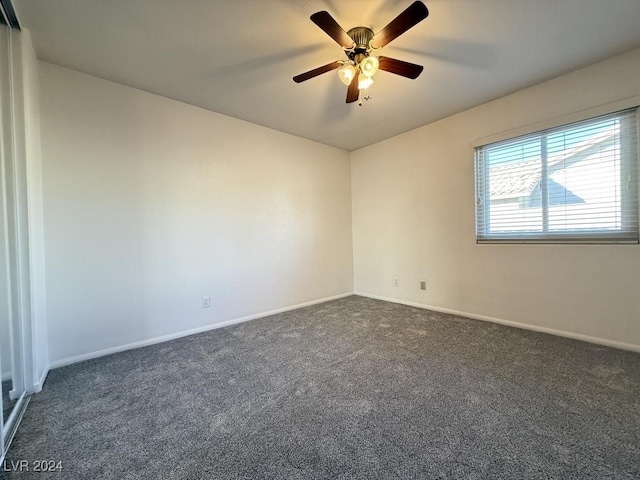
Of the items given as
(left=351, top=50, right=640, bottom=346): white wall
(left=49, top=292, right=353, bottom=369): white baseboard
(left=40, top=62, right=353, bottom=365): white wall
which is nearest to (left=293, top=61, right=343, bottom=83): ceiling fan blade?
(left=40, top=62, right=353, bottom=365): white wall

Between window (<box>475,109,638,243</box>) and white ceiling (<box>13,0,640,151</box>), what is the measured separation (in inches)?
23.7

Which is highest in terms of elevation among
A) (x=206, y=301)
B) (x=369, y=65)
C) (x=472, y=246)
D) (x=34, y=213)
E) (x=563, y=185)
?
(x=369, y=65)

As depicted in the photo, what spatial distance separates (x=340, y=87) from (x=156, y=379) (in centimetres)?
301

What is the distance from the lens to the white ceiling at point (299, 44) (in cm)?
172

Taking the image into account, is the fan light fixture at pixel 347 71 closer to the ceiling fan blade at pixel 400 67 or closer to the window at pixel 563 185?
the ceiling fan blade at pixel 400 67

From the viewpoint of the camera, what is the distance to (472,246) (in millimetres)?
3197

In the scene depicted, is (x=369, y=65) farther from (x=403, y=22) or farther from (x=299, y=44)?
(x=299, y=44)

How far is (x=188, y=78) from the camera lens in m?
2.43

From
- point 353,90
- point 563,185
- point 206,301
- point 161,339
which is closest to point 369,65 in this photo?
point 353,90

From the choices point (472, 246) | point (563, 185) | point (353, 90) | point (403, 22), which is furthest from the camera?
point (472, 246)

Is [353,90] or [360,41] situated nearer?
[360,41]

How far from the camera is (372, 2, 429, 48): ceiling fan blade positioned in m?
1.38

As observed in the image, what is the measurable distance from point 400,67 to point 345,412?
92.9 inches

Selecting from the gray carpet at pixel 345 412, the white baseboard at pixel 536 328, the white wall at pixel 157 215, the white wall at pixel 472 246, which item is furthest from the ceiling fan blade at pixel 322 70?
the white baseboard at pixel 536 328
